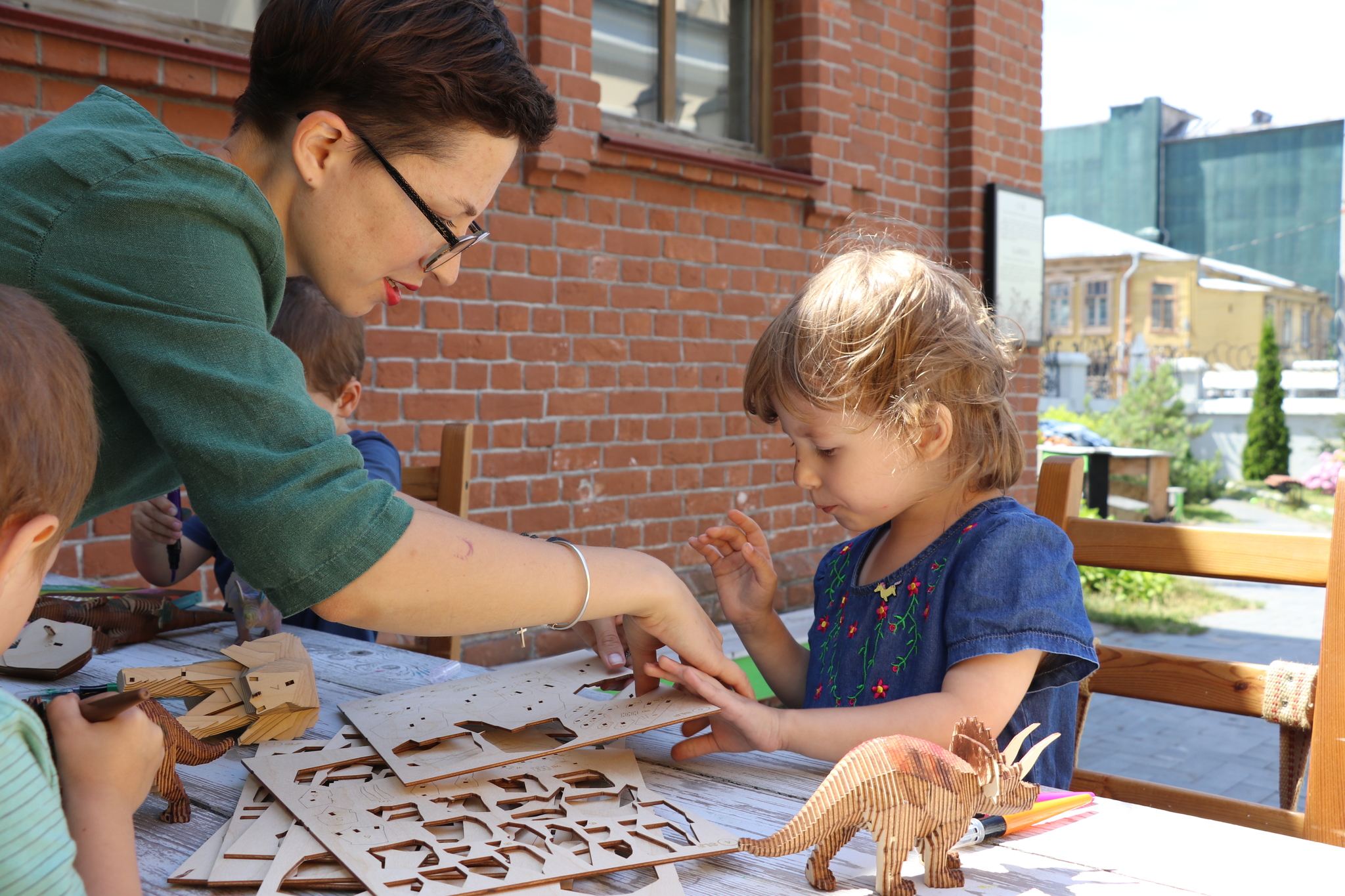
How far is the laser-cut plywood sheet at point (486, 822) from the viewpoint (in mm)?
868

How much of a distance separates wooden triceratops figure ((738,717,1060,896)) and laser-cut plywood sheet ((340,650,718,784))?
0.96ft

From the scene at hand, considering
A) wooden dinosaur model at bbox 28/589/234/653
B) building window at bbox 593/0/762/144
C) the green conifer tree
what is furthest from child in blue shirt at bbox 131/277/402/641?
the green conifer tree

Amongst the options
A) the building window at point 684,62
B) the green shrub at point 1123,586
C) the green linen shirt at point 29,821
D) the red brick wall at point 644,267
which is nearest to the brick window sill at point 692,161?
the red brick wall at point 644,267

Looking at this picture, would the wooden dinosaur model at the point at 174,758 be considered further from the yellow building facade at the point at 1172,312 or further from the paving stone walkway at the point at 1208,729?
the yellow building facade at the point at 1172,312

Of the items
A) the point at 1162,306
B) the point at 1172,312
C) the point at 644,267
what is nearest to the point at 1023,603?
the point at 644,267

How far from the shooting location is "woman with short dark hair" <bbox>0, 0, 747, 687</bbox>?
97 centimetres

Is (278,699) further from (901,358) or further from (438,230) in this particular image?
(901,358)

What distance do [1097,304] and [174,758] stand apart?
25.8 meters

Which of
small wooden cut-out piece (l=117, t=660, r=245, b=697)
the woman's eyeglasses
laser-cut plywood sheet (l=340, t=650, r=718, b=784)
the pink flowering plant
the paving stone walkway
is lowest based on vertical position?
the paving stone walkway

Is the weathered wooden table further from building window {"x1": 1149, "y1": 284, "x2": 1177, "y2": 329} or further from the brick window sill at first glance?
building window {"x1": 1149, "y1": 284, "x2": 1177, "y2": 329}

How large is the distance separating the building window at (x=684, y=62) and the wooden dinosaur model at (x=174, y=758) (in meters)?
3.44

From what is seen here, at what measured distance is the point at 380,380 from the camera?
3373 millimetres

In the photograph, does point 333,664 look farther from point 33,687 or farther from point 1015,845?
point 1015,845

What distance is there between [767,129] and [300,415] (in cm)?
425
